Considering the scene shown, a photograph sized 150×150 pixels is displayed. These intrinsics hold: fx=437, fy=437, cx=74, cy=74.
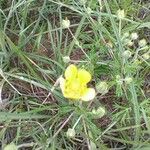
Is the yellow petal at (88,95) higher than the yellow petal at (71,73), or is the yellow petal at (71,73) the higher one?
the yellow petal at (71,73)

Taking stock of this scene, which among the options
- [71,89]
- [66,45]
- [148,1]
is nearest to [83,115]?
[71,89]

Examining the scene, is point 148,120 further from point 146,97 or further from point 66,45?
point 66,45

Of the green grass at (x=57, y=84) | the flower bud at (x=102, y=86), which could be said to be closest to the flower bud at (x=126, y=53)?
the green grass at (x=57, y=84)

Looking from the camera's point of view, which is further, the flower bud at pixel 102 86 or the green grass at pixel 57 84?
the green grass at pixel 57 84

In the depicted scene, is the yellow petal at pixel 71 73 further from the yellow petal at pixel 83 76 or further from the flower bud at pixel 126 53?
the flower bud at pixel 126 53

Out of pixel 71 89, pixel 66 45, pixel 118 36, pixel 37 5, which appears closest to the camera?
pixel 71 89

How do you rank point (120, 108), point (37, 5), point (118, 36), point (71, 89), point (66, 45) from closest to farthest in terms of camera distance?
point (71, 89), point (118, 36), point (120, 108), point (66, 45), point (37, 5)
